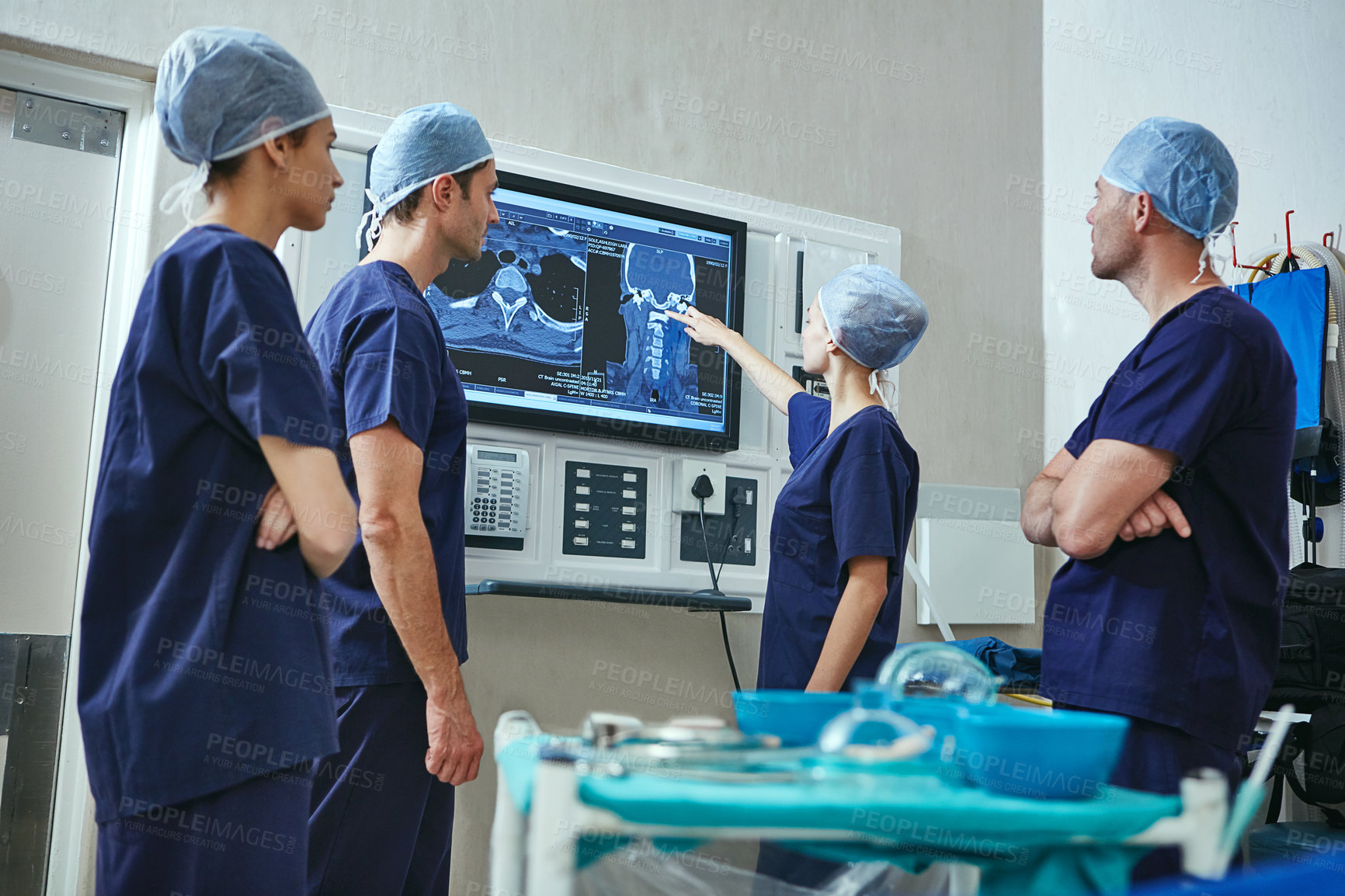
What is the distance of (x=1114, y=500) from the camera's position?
166 cm

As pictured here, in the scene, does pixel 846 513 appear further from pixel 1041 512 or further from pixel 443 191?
pixel 443 191

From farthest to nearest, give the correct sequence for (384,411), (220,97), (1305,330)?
(1305,330)
(384,411)
(220,97)

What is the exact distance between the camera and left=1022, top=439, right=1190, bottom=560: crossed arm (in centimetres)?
164

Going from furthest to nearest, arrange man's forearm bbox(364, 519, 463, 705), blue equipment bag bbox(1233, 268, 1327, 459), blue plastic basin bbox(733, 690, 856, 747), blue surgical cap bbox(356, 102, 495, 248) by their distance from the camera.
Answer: blue equipment bag bbox(1233, 268, 1327, 459), blue surgical cap bbox(356, 102, 495, 248), man's forearm bbox(364, 519, 463, 705), blue plastic basin bbox(733, 690, 856, 747)

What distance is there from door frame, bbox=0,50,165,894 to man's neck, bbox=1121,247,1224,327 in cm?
213

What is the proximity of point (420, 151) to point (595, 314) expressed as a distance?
94 cm

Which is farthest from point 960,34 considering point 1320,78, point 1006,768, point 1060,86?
point 1006,768

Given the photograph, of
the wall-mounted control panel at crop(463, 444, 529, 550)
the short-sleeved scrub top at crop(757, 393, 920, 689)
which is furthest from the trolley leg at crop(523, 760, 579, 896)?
the wall-mounted control panel at crop(463, 444, 529, 550)

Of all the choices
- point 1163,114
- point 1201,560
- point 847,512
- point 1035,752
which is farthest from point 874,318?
point 1163,114

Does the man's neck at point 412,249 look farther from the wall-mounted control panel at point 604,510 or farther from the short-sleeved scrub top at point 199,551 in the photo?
the wall-mounted control panel at point 604,510

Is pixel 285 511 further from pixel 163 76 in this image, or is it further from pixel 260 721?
→ pixel 163 76

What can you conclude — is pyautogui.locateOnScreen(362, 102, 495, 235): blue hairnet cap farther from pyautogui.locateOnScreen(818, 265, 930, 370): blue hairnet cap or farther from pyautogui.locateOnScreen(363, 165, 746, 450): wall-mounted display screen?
pyautogui.locateOnScreen(818, 265, 930, 370): blue hairnet cap

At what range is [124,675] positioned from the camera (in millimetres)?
1271

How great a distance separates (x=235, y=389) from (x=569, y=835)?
0.72 metres
